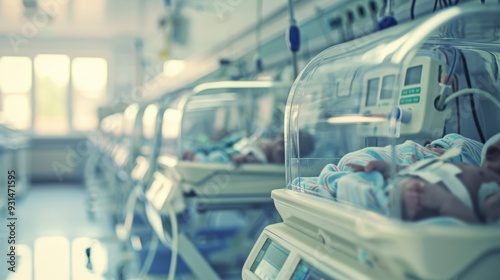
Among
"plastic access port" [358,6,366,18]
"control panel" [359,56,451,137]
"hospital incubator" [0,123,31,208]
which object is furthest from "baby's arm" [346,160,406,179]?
"hospital incubator" [0,123,31,208]

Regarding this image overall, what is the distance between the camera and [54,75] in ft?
26.5

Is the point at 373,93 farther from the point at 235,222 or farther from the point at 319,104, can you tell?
the point at 235,222

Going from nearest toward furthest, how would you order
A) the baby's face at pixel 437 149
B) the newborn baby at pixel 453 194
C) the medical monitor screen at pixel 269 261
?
the newborn baby at pixel 453 194 → the medical monitor screen at pixel 269 261 → the baby's face at pixel 437 149

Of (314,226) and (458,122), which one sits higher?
(458,122)

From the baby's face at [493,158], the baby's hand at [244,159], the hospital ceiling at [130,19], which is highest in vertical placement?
the hospital ceiling at [130,19]

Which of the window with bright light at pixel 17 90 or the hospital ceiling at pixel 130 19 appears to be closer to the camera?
the hospital ceiling at pixel 130 19

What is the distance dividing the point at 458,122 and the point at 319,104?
725mm

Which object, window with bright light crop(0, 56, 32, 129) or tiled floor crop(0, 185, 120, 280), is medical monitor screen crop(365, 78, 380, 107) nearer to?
tiled floor crop(0, 185, 120, 280)

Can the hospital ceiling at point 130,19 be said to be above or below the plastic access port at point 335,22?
above

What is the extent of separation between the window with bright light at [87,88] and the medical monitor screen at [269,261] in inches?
297

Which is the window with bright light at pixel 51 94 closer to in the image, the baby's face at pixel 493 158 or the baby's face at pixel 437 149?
the baby's face at pixel 437 149

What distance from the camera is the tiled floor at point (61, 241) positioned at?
296 cm

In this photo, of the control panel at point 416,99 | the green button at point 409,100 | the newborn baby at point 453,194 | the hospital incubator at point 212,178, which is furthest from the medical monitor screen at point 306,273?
the hospital incubator at point 212,178

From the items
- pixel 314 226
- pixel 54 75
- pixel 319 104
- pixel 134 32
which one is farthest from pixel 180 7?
pixel 314 226
